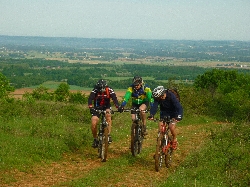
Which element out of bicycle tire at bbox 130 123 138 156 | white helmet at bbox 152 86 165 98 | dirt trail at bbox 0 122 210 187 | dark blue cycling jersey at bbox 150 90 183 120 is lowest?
dirt trail at bbox 0 122 210 187

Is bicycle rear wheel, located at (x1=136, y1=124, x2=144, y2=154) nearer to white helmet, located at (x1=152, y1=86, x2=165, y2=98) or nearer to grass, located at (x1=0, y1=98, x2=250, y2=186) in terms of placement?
grass, located at (x1=0, y1=98, x2=250, y2=186)

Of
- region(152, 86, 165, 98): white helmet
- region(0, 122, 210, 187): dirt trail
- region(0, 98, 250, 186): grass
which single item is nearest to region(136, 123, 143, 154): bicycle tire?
region(0, 98, 250, 186): grass

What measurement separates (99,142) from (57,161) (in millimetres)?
1316

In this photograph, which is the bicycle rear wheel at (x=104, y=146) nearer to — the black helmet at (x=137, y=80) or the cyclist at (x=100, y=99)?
the cyclist at (x=100, y=99)

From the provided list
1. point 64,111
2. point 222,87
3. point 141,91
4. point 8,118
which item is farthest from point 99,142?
point 222,87

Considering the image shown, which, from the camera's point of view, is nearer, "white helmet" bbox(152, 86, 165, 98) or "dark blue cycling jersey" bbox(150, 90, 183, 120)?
"white helmet" bbox(152, 86, 165, 98)

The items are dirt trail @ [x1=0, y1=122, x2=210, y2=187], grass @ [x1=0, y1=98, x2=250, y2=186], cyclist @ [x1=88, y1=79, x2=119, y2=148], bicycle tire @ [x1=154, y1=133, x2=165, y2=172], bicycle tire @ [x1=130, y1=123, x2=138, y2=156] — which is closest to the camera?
dirt trail @ [x1=0, y1=122, x2=210, y2=187]

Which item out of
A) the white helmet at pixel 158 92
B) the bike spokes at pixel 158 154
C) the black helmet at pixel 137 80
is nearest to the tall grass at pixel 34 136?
the black helmet at pixel 137 80

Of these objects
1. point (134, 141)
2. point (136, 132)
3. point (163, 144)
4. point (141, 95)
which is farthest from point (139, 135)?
point (163, 144)

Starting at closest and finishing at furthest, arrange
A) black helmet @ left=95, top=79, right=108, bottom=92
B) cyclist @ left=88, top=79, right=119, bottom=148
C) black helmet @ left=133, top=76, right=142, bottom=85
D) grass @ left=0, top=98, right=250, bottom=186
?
grass @ left=0, top=98, right=250, bottom=186
black helmet @ left=95, top=79, right=108, bottom=92
cyclist @ left=88, top=79, right=119, bottom=148
black helmet @ left=133, top=76, right=142, bottom=85

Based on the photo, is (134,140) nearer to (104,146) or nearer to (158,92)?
(104,146)

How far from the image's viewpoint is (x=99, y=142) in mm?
10500

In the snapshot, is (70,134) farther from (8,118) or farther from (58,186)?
(8,118)

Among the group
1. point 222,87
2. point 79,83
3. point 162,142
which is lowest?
point 79,83
